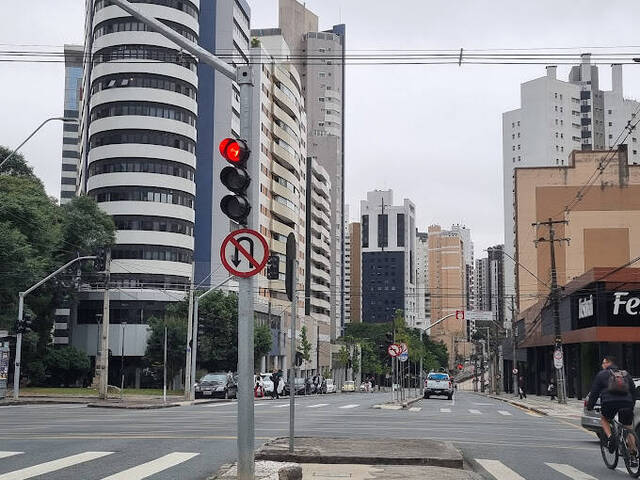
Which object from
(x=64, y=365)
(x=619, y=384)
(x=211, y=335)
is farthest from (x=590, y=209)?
(x=619, y=384)

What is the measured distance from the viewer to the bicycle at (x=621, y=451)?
1186 cm

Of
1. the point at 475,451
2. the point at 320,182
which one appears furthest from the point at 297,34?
the point at 475,451

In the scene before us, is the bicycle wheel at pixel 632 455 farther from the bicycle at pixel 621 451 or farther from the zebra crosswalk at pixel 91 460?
the zebra crosswalk at pixel 91 460

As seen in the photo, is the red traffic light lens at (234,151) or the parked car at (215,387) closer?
the red traffic light lens at (234,151)

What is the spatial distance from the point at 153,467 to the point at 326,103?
549 ft

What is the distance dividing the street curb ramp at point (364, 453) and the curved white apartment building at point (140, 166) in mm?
61688

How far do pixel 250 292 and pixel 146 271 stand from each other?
66.7 metres

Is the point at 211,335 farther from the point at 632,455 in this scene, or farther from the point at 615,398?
the point at 632,455

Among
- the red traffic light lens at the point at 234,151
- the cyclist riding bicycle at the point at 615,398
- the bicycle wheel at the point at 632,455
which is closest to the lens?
the red traffic light lens at the point at 234,151

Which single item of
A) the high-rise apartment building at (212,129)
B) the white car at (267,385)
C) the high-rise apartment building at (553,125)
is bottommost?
the white car at (267,385)

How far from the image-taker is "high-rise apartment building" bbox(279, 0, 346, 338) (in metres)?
154

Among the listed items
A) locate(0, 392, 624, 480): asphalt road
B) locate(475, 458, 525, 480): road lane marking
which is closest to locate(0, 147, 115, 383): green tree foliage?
locate(0, 392, 624, 480): asphalt road

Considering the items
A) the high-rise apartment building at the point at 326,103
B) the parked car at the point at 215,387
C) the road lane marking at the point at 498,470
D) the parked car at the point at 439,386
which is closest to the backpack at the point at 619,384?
the road lane marking at the point at 498,470

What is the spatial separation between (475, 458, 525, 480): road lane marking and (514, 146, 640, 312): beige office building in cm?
6445
